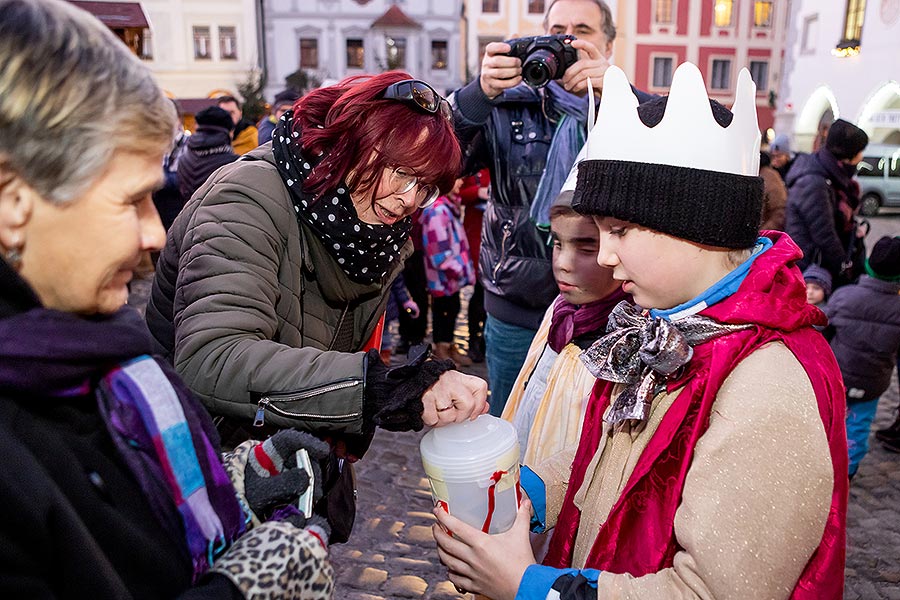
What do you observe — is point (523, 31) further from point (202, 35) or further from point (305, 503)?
point (305, 503)

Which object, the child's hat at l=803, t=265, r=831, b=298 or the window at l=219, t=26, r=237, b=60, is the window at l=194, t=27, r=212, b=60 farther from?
the child's hat at l=803, t=265, r=831, b=298

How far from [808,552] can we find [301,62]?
3313 centimetres

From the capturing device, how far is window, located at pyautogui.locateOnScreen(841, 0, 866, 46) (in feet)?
64.9

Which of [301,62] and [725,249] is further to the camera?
[301,62]

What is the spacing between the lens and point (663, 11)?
103 ft

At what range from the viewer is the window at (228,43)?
96.2 ft

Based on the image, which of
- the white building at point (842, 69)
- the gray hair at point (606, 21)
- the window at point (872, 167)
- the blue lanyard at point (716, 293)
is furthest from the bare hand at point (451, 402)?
the white building at point (842, 69)

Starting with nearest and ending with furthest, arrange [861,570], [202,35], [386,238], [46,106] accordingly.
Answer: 1. [46,106]
2. [386,238]
3. [861,570]
4. [202,35]

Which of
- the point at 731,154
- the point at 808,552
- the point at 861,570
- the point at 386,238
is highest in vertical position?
the point at 731,154

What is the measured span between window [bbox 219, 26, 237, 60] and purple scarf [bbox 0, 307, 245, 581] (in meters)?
31.5

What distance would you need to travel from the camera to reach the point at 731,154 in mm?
1362

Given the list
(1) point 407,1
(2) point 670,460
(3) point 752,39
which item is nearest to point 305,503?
(2) point 670,460

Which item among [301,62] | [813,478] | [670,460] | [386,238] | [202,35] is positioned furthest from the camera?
[301,62]

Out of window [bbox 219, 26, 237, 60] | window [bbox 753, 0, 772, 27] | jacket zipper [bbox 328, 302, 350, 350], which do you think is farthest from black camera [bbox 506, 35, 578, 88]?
window [bbox 753, 0, 772, 27]
